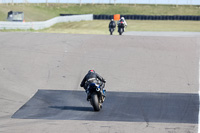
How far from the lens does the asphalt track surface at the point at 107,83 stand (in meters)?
11.2

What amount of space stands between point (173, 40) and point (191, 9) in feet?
169

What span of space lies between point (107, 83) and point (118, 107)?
4291 mm

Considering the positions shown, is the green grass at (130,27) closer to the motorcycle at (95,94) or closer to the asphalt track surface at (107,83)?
the asphalt track surface at (107,83)

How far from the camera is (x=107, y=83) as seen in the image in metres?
17.7

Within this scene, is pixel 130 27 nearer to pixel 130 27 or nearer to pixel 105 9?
pixel 130 27

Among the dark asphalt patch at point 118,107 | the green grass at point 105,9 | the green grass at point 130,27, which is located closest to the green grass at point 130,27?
the green grass at point 130,27

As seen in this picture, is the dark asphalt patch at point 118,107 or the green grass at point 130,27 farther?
the green grass at point 130,27

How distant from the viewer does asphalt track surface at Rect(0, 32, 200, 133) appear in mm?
11211

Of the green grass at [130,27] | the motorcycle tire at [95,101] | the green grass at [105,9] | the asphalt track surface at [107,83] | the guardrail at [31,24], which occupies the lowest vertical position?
the green grass at [105,9]

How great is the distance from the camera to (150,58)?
21859 mm

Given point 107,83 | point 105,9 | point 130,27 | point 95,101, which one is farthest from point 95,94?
point 105,9

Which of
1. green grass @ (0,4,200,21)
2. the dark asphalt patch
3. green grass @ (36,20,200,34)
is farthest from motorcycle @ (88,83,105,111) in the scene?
green grass @ (0,4,200,21)

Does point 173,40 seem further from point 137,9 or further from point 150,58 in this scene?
point 137,9

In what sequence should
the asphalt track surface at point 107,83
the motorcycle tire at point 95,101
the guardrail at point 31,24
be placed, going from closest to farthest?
the asphalt track surface at point 107,83 → the motorcycle tire at point 95,101 → the guardrail at point 31,24
